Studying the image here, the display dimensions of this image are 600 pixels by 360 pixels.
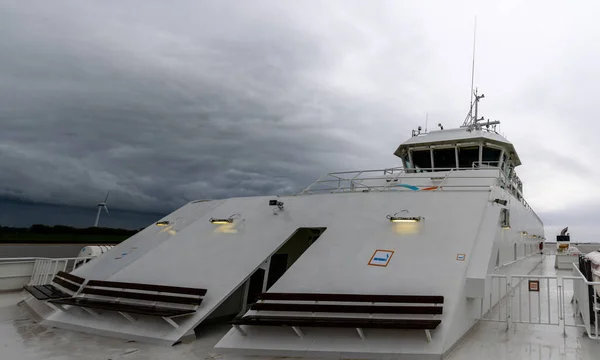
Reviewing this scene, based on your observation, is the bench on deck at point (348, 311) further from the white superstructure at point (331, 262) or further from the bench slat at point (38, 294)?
the bench slat at point (38, 294)

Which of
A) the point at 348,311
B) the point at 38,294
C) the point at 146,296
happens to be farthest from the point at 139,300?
the point at 348,311

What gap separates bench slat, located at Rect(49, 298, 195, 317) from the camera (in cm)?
638

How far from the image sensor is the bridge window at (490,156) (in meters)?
15.2

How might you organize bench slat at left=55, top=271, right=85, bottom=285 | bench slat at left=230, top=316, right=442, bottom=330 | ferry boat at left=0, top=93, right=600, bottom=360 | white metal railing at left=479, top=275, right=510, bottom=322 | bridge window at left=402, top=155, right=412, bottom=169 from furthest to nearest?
bridge window at left=402, top=155, right=412, bottom=169
bench slat at left=55, top=271, right=85, bottom=285
white metal railing at left=479, top=275, right=510, bottom=322
ferry boat at left=0, top=93, right=600, bottom=360
bench slat at left=230, top=316, right=442, bottom=330

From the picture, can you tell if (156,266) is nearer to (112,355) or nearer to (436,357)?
(112,355)

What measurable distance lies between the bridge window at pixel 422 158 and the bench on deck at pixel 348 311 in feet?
38.3

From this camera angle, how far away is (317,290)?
653 centimetres

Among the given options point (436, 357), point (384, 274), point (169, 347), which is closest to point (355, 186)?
point (384, 274)

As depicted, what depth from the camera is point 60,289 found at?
366 inches

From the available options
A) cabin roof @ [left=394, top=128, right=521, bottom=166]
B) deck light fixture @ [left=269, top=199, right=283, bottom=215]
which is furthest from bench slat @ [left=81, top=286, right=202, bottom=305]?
cabin roof @ [left=394, top=128, right=521, bottom=166]

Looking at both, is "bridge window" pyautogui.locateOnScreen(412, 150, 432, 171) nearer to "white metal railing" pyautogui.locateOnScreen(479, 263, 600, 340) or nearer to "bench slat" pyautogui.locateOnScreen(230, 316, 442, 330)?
"white metal railing" pyautogui.locateOnScreen(479, 263, 600, 340)

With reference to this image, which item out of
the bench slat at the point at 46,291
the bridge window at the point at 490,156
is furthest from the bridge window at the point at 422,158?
the bench slat at the point at 46,291

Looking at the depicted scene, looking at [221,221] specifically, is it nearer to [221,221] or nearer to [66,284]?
[221,221]

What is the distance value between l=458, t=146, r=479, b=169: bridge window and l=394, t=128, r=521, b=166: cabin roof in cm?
46
